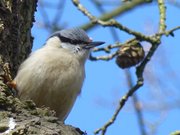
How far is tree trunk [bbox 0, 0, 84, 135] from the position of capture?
6.76 feet

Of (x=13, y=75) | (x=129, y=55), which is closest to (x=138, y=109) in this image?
(x=129, y=55)

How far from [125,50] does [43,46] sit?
65 cm

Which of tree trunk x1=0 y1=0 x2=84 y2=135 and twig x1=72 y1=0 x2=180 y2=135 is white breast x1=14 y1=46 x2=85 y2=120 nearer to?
tree trunk x1=0 y1=0 x2=84 y2=135

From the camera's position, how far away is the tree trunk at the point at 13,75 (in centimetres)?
206

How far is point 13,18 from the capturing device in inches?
116

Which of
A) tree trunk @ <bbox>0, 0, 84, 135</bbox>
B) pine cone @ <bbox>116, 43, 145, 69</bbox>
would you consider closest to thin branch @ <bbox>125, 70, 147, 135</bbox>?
pine cone @ <bbox>116, 43, 145, 69</bbox>

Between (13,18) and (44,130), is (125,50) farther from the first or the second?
(44,130)

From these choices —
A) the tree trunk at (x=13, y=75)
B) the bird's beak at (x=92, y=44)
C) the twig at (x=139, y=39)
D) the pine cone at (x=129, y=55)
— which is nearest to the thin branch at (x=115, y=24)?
the twig at (x=139, y=39)

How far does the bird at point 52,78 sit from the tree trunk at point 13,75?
0.26 feet

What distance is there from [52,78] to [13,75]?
0.25 meters

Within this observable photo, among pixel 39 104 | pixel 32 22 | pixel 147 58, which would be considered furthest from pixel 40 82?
pixel 147 58

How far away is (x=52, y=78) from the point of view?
3.16 m

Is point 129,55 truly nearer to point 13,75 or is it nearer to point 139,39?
point 139,39

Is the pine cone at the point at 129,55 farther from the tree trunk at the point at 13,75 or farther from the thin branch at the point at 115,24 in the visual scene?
the tree trunk at the point at 13,75
